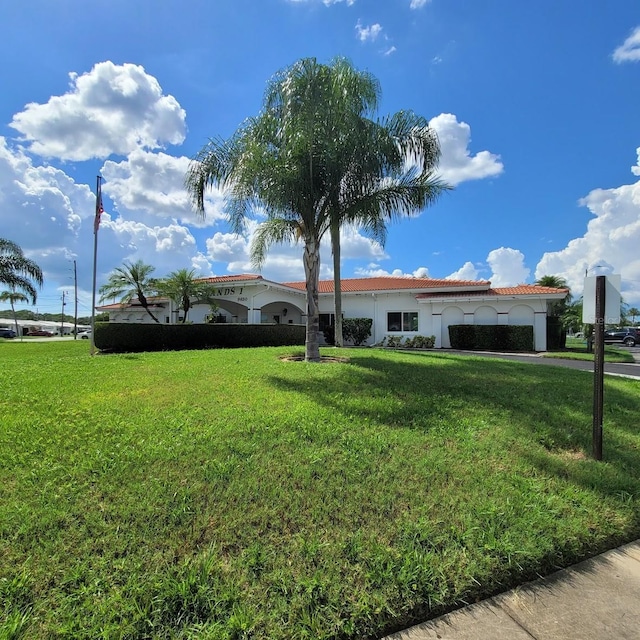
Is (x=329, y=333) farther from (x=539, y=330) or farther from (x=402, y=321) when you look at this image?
(x=539, y=330)

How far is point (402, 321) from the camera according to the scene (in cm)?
2450

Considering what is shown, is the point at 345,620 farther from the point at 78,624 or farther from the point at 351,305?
the point at 351,305

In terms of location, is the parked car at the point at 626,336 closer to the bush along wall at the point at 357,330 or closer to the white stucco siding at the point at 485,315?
the white stucco siding at the point at 485,315

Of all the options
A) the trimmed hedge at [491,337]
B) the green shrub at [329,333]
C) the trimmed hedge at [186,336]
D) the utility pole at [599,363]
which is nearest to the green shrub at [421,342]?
the trimmed hedge at [491,337]

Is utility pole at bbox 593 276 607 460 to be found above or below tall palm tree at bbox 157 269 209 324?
below

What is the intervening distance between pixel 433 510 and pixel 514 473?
127 centimetres

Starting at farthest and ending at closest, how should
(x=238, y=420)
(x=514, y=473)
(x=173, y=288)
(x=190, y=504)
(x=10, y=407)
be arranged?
1. (x=173, y=288)
2. (x=10, y=407)
3. (x=238, y=420)
4. (x=514, y=473)
5. (x=190, y=504)

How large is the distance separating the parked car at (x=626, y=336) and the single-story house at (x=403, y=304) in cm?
1543

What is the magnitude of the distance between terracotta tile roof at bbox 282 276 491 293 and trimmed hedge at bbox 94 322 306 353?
585cm

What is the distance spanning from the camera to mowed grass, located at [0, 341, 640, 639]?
238cm

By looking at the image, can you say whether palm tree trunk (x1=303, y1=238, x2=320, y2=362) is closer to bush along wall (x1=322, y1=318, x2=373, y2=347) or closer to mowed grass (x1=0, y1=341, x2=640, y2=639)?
mowed grass (x1=0, y1=341, x2=640, y2=639)

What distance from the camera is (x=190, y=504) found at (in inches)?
129

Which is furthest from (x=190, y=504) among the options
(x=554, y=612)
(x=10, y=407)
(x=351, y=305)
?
(x=351, y=305)

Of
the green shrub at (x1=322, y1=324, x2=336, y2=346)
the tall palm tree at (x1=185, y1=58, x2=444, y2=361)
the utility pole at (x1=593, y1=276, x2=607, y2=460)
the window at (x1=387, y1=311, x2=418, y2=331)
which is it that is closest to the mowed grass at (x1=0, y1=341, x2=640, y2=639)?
the utility pole at (x1=593, y1=276, x2=607, y2=460)
